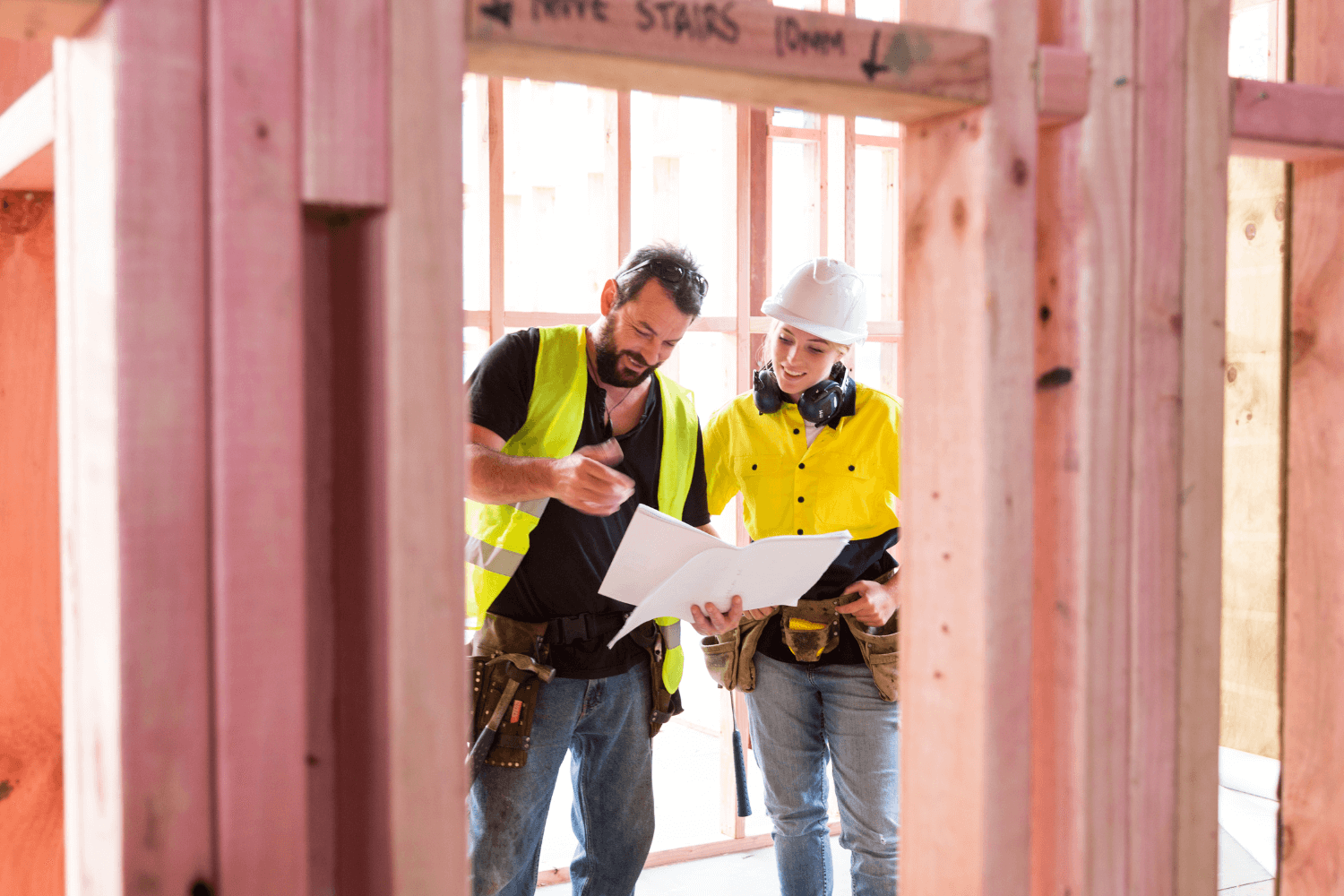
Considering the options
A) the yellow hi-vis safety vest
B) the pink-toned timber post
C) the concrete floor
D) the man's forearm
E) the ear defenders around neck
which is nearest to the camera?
the pink-toned timber post

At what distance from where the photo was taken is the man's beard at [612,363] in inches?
96.7

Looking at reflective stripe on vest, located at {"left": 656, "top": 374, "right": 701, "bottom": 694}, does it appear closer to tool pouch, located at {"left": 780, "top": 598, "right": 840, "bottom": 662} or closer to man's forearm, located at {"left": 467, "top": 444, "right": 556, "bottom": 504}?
tool pouch, located at {"left": 780, "top": 598, "right": 840, "bottom": 662}

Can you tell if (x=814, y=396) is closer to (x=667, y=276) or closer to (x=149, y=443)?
(x=667, y=276)

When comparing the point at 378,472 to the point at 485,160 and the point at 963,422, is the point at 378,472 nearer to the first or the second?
the point at 963,422

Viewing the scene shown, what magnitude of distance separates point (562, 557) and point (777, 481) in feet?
2.07

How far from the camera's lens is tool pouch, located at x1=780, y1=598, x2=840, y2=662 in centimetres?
251

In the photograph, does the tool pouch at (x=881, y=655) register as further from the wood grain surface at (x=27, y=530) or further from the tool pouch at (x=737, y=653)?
the wood grain surface at (x=27, y=530)

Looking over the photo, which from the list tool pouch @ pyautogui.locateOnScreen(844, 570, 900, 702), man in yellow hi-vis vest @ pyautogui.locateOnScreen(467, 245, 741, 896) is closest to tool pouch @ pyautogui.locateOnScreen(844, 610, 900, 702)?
tool pouch @ pyautogui.locateOnScreen(844, 570, 900, 702)

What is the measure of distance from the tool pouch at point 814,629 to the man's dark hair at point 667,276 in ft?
2.60

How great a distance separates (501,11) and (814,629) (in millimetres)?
2062

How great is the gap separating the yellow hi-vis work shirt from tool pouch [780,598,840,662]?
0.21 meters

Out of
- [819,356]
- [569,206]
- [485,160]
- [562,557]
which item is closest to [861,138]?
[569,206]

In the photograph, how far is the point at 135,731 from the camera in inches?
22.3

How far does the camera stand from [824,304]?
2.61 meters
